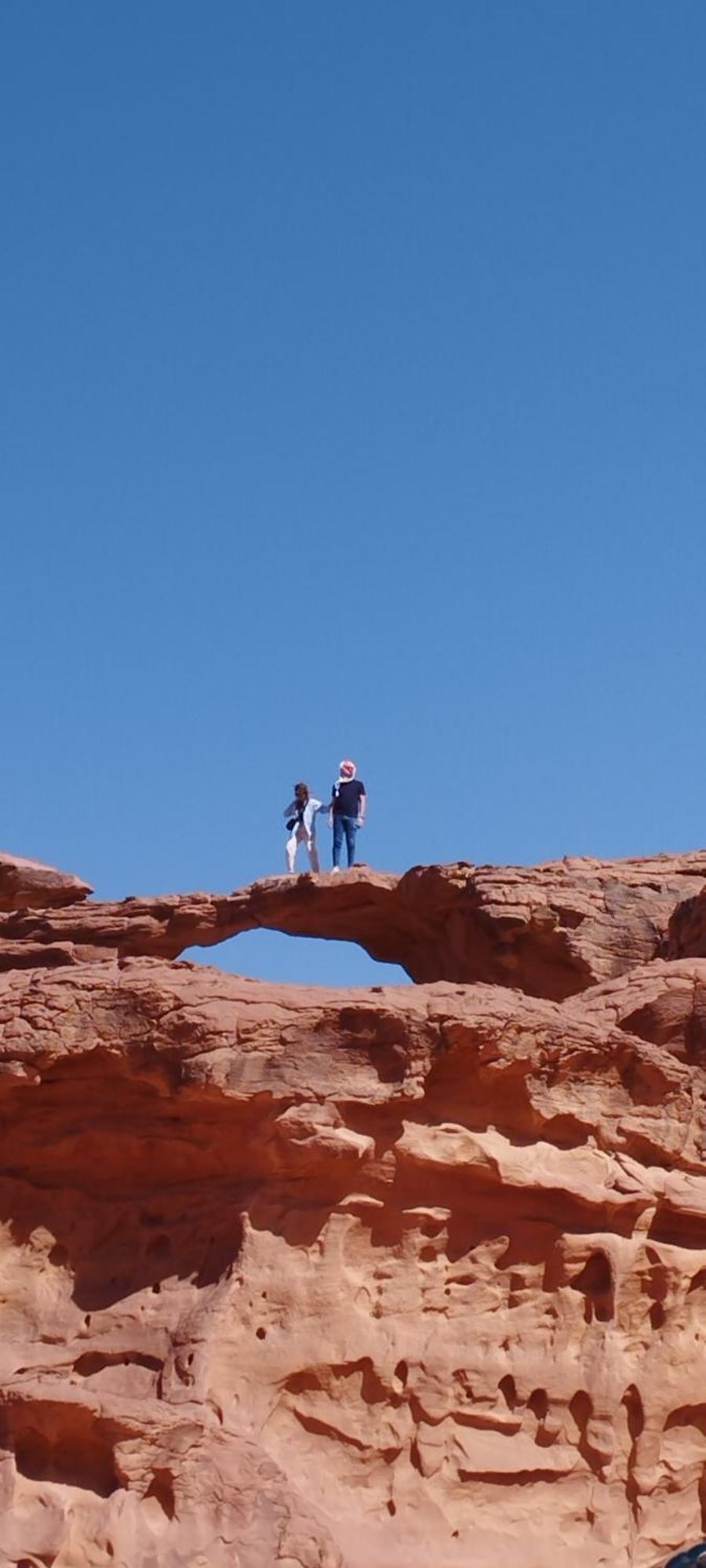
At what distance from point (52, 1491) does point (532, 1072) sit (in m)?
4.22

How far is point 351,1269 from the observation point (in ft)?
45.1

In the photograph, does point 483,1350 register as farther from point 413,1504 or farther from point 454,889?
point 454,889

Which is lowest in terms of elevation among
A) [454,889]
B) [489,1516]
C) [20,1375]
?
[489,1516]

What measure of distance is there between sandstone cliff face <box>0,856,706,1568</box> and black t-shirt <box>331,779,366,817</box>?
750 cm

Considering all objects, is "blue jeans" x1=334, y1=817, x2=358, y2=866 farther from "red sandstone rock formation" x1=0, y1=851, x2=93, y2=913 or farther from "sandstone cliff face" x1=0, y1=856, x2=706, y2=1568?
"sandstone cliff face" x1=0, y1=856, x2=706, y2=1568

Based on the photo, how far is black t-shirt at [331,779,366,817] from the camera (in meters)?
22.5

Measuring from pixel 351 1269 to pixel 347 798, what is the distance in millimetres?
9214

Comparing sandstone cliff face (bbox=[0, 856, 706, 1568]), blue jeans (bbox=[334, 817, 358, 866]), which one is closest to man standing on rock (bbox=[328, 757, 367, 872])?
blue jeans (bbox=[334, 817, 358, 866])

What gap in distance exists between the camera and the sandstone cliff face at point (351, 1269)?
13.0m

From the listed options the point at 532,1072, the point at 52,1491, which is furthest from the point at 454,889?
the point at 52,1491

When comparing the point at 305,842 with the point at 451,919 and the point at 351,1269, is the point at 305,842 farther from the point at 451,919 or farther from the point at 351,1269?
the point at 351,1269

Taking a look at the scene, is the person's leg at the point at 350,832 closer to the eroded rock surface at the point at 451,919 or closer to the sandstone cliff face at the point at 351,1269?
the eroded rock surface at the point at 451,919

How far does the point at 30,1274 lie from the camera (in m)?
13.8

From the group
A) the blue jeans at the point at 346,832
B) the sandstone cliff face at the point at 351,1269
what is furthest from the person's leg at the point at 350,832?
the sandstone cliff face at the point at 351,1269
